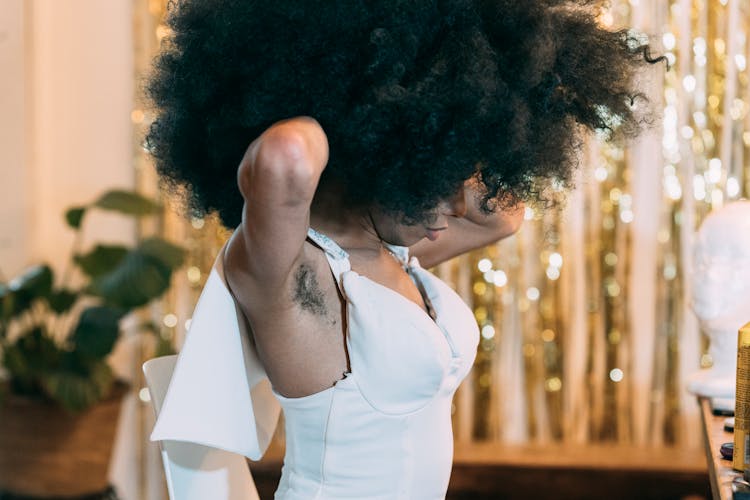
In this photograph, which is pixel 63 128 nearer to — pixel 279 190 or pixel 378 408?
pixel 378 408

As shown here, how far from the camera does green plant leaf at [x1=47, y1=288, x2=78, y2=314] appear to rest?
3.40m

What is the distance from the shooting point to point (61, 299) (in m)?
3.40

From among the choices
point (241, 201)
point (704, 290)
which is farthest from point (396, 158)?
point (704, 290)

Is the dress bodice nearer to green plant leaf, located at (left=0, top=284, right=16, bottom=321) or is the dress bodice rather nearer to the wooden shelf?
the wooden shelf

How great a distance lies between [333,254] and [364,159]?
152 mm

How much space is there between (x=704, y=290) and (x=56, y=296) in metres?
2.27

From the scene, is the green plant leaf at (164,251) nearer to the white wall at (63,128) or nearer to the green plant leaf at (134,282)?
the green plant leaf at (134,282)

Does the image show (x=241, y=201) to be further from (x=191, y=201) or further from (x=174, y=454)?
(x=174, y=454)

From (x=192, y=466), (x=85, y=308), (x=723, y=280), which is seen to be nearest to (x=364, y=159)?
(x=192, y=466)

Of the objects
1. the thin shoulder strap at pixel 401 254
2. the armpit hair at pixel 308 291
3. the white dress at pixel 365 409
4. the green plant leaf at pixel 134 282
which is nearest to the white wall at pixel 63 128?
the green plant leaf at pixel 134 282

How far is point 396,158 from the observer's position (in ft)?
4.42

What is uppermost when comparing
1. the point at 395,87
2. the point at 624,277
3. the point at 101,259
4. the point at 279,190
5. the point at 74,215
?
the point at 395,87

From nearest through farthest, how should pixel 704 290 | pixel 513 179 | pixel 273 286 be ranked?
pixel 273 286 < pixel 513 179 < pixel 704 290

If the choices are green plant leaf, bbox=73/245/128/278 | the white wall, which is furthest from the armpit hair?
the white wall
